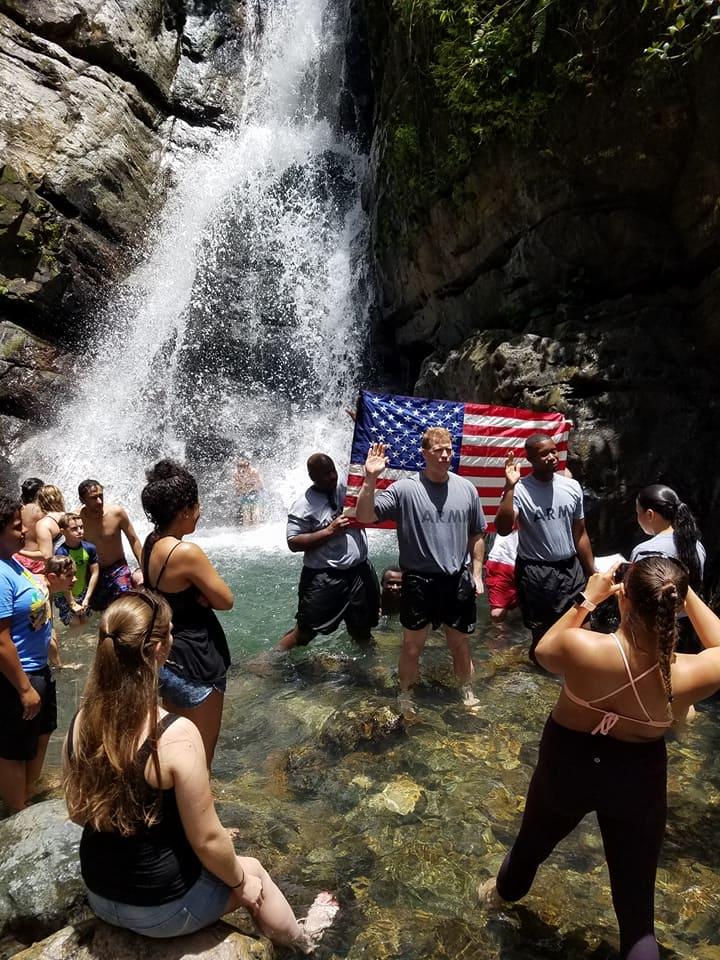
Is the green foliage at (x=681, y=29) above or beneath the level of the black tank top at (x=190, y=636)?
above

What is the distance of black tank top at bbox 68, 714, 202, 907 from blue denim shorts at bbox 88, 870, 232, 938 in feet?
0.09

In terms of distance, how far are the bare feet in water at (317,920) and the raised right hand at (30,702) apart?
1765 millimetres

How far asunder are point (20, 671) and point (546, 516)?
3.70m

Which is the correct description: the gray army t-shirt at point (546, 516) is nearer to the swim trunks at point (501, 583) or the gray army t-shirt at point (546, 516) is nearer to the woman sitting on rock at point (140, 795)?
the swim trunks at point (501, 583)

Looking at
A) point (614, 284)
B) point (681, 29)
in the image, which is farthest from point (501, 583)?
point (681, 29)

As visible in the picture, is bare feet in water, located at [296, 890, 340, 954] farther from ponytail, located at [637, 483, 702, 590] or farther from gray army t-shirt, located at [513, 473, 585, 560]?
gray army t-shirt, located at [513, 473, 585, 560]

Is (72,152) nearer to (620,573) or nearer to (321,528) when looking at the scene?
(321,528)

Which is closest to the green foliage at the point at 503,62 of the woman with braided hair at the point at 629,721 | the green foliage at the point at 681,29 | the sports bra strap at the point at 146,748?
the green foliage at the point at 681,29

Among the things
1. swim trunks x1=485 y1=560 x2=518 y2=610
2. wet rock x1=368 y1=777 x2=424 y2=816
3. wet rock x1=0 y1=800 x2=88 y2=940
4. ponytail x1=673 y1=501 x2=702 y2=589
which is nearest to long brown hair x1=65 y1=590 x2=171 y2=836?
wet rock x1=0 y1=800 x2=88 y2=940

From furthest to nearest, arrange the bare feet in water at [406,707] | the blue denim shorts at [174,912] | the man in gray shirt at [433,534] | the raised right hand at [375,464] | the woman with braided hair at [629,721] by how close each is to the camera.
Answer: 1. the bare feet in water at [406,707]
2. the man in gray shirt at [433,534]
3. the raised right hand at [375,464]
4. the woman with braided hair at [629,721]
5. the blue denim shorts at [174,912]

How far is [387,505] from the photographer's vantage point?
4789mm

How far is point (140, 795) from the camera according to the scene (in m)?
2.15

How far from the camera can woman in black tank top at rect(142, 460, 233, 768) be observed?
345cm

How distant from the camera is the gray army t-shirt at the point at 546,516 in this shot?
506 centimetres
